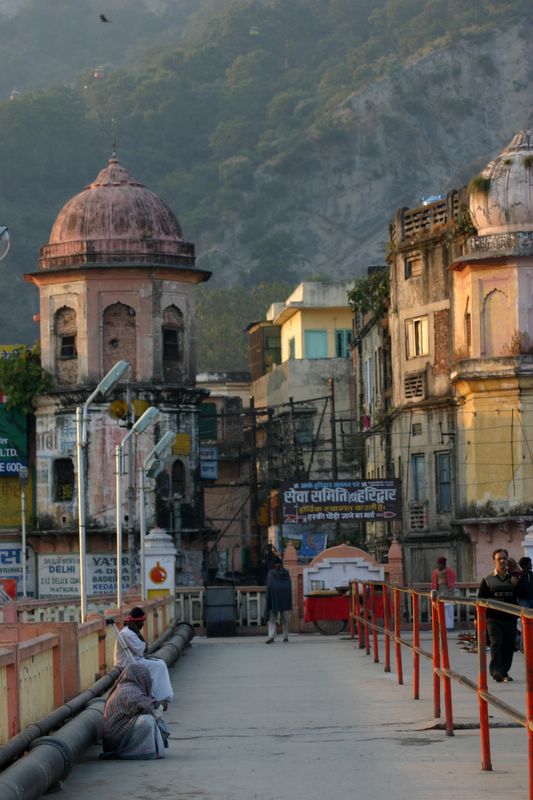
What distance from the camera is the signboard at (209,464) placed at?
59594 millimetres

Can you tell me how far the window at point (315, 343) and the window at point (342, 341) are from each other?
452 mm

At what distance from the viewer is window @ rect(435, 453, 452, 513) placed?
1976 inches

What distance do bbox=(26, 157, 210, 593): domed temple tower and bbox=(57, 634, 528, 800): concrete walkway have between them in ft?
95.9

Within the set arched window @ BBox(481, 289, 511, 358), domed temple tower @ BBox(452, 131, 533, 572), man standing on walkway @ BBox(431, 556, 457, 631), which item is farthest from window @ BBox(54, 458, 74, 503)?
man standing on walkway @ BBox(431, 556, 457, 631)

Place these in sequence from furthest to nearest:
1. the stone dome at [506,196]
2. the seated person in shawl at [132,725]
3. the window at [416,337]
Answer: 1. the window at [416,337]
2. the stone dome at [506,196]
3. the seated person in shawl at [132,725]

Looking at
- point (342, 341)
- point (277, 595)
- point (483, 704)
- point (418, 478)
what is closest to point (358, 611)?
point (277, 595)

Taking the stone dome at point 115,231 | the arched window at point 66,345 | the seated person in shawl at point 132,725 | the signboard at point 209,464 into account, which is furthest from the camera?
the signboard at point 209,464

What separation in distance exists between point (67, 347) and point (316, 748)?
132 ft

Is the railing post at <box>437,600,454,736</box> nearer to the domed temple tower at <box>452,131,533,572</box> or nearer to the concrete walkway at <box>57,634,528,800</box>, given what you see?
the concrete walkway at <box>57,634,528,800</box>

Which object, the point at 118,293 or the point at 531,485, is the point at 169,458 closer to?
the point at 118,293

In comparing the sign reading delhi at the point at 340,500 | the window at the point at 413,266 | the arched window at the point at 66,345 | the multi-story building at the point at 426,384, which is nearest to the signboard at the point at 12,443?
the arched window at the point at 66,345

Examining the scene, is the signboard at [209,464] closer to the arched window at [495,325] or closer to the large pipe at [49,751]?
the arched window at [495,325]

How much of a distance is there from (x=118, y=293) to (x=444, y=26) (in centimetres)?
12398

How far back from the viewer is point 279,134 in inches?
6304
